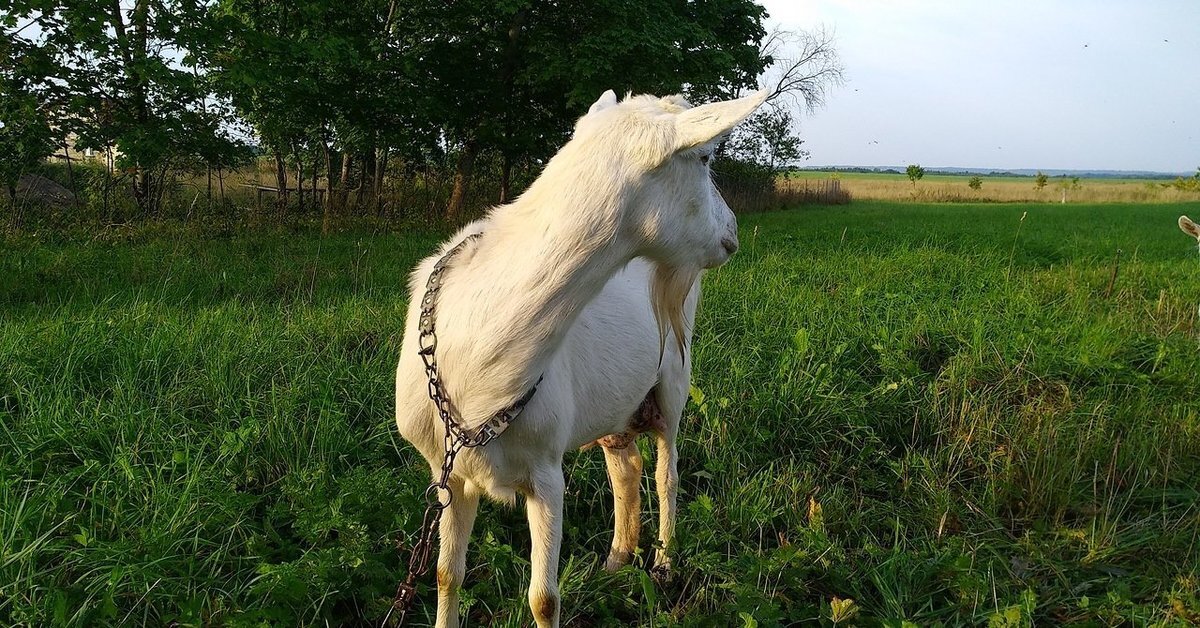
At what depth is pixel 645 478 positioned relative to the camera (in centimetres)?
360

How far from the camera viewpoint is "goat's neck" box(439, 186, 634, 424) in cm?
163

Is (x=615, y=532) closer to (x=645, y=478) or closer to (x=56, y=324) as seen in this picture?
(x=645, y=478)

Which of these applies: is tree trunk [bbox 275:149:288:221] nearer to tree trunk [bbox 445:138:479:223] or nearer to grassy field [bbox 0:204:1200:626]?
tree trunk [bbox 445:138:479:223]

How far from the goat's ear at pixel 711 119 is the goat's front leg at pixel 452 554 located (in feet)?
4.69

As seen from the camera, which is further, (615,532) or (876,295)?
(876,295)

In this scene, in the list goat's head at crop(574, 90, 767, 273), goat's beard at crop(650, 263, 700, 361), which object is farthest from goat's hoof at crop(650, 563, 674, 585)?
goat's head at crop(574, 90, 767, 273)

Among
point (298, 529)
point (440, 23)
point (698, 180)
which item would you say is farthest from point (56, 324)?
point (440, 23)

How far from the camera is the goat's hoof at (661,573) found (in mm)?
2867

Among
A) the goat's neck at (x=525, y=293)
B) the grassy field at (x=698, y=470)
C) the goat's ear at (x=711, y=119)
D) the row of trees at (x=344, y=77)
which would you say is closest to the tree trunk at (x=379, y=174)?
the row of trees at (x=344, y=77)

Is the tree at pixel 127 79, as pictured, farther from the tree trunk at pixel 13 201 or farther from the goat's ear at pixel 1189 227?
the goat's ear at pixel 1189 227

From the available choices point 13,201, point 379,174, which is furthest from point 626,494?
point 379,174

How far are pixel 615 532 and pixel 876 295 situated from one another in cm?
446

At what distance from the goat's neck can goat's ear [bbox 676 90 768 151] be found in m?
0.23

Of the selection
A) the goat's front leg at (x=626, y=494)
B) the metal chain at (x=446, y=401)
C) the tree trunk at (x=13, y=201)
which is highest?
the tree trunk at (x=13, y=201)
